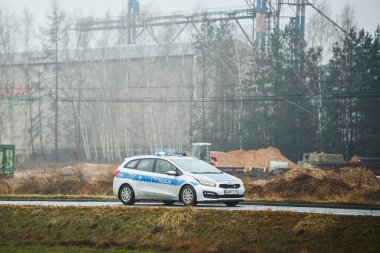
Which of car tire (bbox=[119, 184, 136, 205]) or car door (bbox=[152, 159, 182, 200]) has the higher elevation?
car door (bbox=[152, 159, 182, 200])

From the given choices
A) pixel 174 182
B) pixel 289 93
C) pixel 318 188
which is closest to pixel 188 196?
pixel 174 182

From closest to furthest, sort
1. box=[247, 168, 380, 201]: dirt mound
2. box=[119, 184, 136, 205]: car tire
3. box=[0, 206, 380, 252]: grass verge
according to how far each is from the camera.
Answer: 1. box=[0, 206, 380, 252]: grass verge
2. box=[119, 184, 136, 205]: car tire
3. box=[247, 168, 380, 201]: dirt mound

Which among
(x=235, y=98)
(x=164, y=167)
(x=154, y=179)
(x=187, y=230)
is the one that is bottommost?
(x=187, y=230)

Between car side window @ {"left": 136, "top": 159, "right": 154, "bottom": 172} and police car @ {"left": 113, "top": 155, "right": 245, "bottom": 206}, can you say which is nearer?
police car @ {"left": 113, "top": 155, "right": 245, "bottom": 206}

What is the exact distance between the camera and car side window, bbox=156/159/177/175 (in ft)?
73.2

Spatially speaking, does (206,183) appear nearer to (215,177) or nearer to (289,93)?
(215,177)

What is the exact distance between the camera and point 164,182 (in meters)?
22.2

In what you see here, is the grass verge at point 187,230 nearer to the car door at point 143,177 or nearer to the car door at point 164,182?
the car door at point 164,182

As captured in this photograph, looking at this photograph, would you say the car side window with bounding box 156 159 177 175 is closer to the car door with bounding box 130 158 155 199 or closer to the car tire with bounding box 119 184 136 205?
the car door with bounding box 130 158 155 199

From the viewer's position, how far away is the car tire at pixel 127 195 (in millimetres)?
23009

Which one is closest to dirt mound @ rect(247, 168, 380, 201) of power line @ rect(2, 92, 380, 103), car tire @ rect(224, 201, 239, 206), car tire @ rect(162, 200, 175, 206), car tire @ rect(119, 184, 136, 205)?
car tire @ rect(224, 201, 239, 206)

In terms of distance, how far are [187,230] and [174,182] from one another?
18.4ft

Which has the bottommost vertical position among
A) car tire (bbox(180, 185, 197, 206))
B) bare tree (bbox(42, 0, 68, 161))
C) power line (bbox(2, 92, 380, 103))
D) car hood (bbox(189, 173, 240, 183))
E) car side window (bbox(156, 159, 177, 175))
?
car tire (bbox(180, 185, 197, 206))

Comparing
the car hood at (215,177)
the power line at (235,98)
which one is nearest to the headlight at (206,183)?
the car hood at (215,177)
